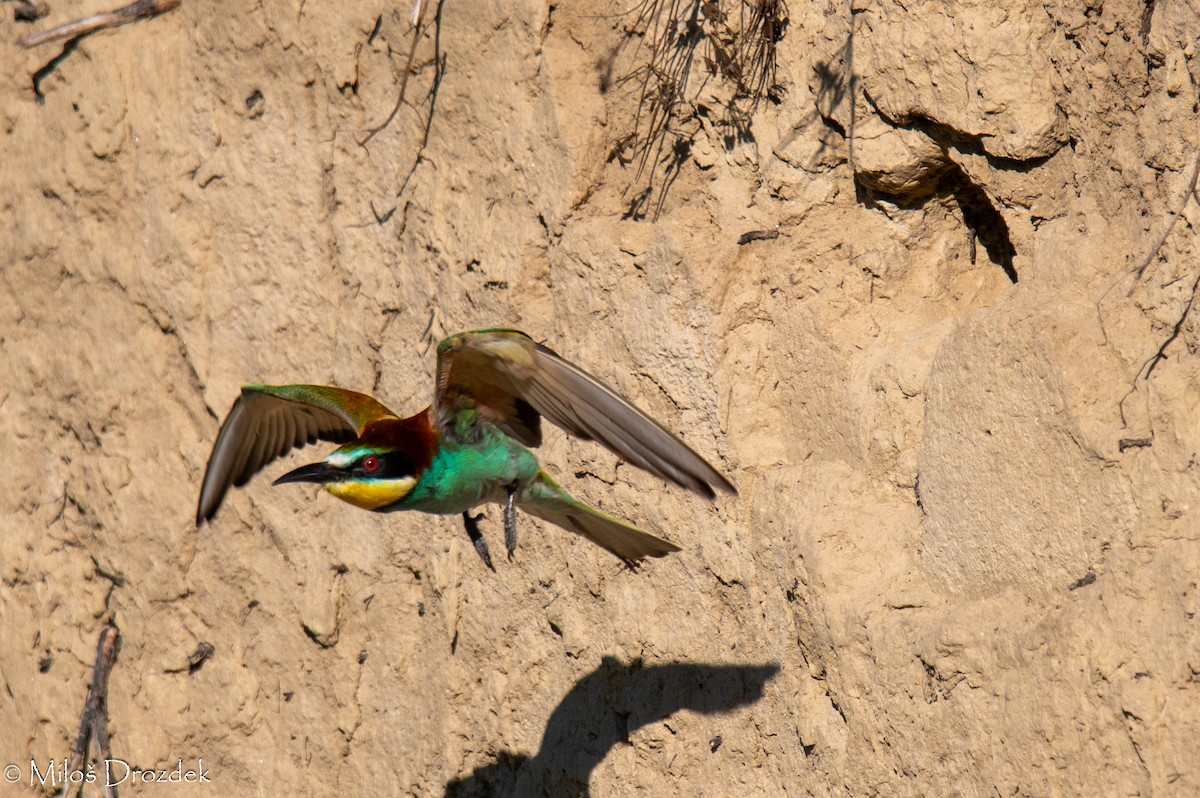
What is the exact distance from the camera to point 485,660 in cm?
284

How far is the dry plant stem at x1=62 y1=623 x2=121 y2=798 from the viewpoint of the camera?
3.51m

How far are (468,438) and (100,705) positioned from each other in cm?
167

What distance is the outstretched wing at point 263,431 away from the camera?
8.77 feet

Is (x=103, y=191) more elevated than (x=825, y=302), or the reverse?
(x=103, y=191)

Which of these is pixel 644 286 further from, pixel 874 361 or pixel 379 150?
pixel 379 150

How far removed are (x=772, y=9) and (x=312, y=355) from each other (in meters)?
1.38

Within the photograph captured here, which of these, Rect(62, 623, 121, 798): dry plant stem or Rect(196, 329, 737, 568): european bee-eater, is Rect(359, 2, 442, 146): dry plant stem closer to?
Rect(196, 329, 737, 568): european bee-eater

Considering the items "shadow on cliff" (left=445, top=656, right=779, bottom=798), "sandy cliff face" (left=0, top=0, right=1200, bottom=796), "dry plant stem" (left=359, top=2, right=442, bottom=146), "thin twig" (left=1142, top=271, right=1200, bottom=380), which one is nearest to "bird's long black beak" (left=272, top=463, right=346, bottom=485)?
"sandy cliff face" (left=0, top=0, right=1200, bottom=796)

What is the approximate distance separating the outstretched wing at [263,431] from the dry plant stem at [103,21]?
4.04 ft

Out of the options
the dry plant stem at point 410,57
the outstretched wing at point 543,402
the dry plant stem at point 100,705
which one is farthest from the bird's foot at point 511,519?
the dry plant stem at point 100,705

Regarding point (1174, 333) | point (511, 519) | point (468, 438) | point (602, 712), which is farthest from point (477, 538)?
point (1174, 333)

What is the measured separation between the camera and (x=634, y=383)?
100 inches

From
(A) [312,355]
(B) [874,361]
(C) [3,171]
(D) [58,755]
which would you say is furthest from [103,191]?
(B) [874,361]

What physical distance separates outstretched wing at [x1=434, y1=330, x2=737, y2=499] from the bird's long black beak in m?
0.21
